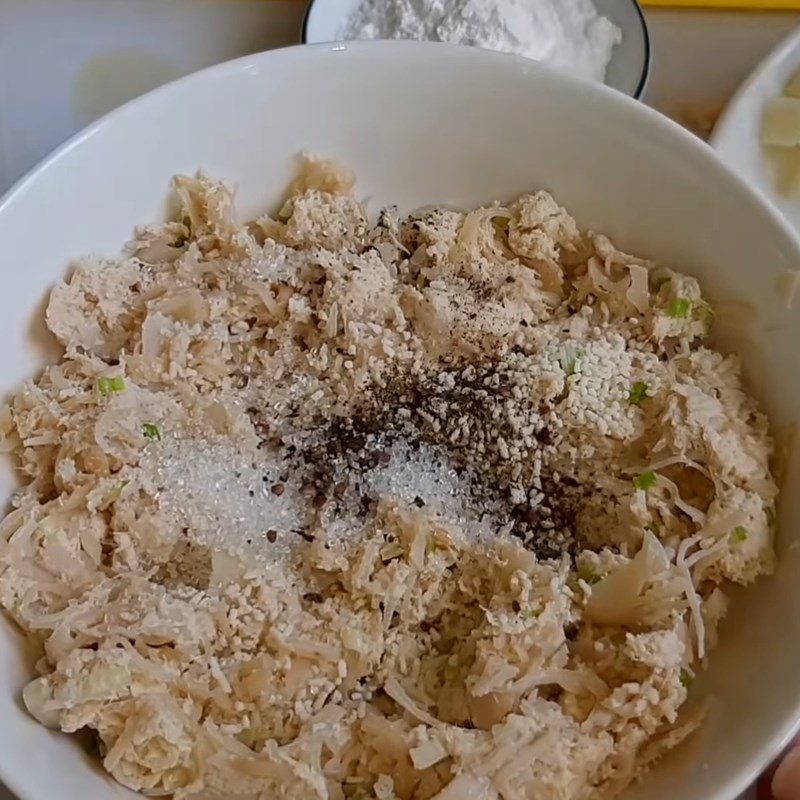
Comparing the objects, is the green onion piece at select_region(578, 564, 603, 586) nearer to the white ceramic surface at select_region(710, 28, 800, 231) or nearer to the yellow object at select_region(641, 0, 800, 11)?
the white ceramic surface at select_region(710, 28, 800, 231)

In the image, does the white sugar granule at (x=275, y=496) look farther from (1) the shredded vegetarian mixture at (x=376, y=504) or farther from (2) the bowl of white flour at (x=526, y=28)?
(2) the bowl of white flour at (x=526, y=28)

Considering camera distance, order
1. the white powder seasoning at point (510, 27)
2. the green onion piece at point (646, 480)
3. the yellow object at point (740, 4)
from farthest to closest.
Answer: the yellow object at point (740, 4) → the white powder seasoning at point (510, 27) → the green onion piece at point (646, 480)

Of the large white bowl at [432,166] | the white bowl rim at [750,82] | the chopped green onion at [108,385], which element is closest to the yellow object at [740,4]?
the white bowl rim at [750,82]

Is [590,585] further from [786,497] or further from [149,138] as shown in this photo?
[149,138]

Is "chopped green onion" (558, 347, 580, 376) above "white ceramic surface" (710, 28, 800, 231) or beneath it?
beneath

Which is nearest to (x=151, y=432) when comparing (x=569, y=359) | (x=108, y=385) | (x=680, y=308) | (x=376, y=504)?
(x=108, y=385)

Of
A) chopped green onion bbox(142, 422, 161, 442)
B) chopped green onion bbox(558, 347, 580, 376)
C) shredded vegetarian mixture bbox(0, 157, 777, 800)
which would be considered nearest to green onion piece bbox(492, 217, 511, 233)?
shredded vegetarian mixture bbox(0, 157, 777, 800)
